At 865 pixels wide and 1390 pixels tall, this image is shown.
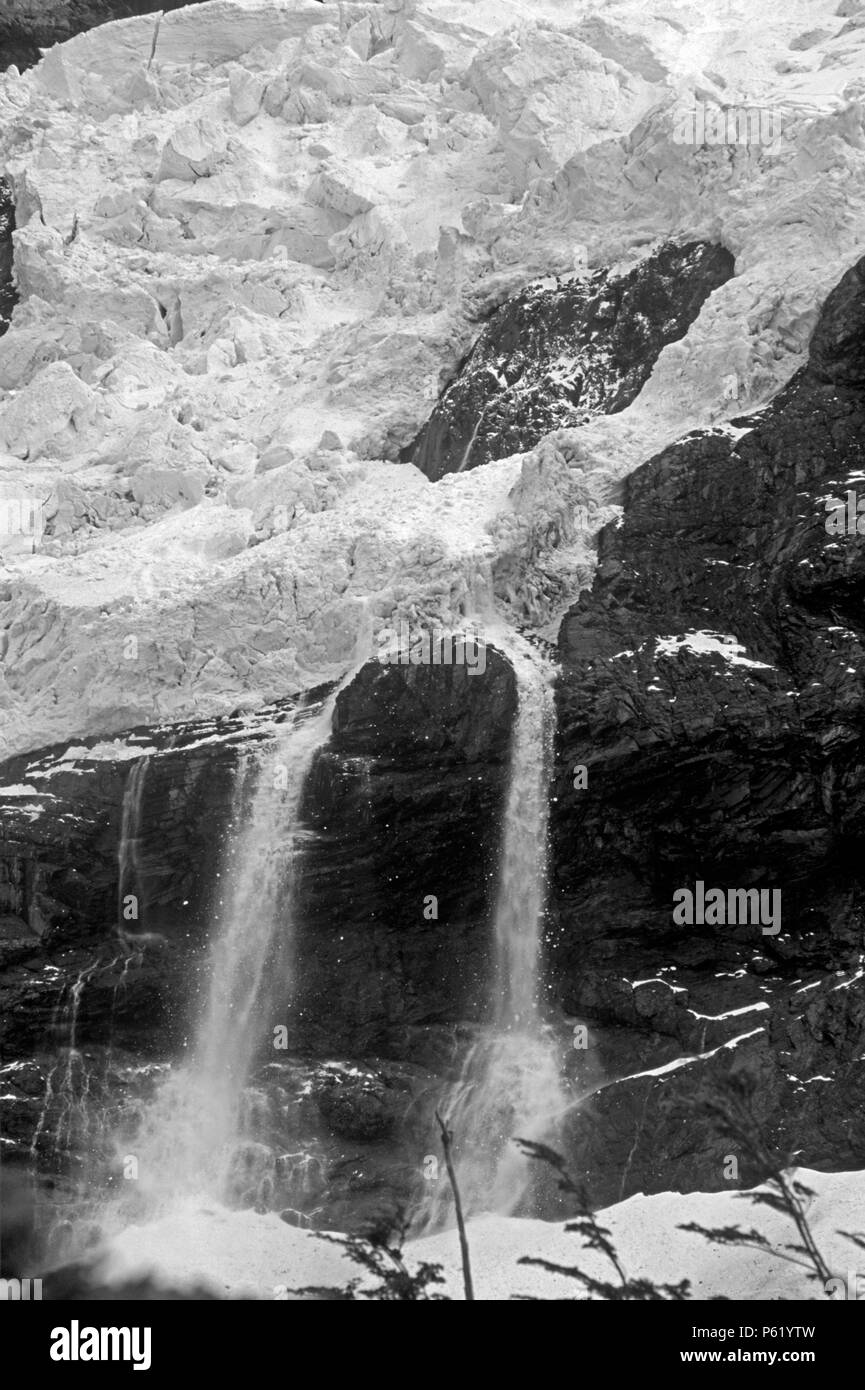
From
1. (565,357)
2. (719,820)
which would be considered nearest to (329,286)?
(565,357)

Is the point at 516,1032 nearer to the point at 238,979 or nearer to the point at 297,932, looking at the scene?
the point at 297,932

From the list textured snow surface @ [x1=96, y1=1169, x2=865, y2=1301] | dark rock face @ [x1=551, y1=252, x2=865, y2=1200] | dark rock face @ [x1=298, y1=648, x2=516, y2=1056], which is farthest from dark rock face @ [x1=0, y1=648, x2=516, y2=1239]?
dark rock face @ [x1=551, y1=252, x2=865, y2=1200]

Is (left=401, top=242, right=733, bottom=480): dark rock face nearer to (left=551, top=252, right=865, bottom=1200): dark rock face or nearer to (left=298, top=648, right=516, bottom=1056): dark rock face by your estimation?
(left=551, top=252, right=865, bottom=1200): dark rock face

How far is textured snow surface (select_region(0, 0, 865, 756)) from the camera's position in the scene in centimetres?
2631

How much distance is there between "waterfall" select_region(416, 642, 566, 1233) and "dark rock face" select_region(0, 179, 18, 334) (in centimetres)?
2221

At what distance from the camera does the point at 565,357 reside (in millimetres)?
32031

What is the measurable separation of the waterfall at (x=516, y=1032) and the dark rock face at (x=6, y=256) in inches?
874

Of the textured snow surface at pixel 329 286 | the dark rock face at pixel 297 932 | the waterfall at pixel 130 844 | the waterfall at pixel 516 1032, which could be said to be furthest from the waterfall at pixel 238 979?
the waterfall at pixel 516 1032

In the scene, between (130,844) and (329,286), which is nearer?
(130,844)

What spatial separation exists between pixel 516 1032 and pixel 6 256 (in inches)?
1147

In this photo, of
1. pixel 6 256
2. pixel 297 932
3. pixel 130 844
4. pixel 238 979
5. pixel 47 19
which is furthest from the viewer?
pixel 47 19

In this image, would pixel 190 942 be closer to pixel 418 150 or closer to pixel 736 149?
pixel 736 149

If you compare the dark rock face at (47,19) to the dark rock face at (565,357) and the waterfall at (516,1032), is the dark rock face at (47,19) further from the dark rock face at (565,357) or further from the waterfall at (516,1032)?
the waterfall at (516,1032)

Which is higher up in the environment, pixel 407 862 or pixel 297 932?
pixel 407 862
